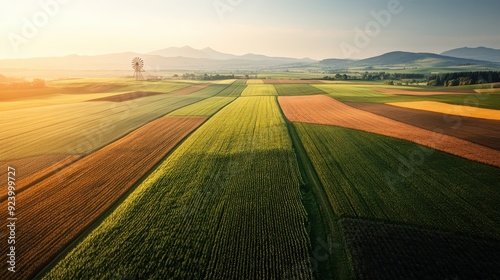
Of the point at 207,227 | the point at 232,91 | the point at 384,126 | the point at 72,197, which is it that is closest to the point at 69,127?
the point at 72,197

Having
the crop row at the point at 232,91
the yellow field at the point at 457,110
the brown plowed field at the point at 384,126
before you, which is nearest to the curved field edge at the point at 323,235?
the brown plowed field at the point at 384,126

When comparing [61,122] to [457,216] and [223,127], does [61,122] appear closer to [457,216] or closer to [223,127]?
[223,127]

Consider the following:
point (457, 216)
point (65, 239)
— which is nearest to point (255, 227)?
point (65, 239)

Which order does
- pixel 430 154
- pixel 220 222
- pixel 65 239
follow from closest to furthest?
pixel 65 239 → pixel 220 222 → pixel 430 154

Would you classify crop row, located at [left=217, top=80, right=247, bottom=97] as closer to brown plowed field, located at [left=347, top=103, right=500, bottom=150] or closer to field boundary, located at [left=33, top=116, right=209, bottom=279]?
brown plowed field, located at [left=347, top=103, right=500, bottom=150]

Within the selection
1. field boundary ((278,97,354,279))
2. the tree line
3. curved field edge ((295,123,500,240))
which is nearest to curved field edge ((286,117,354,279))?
field boundary ((278,97,354,279))

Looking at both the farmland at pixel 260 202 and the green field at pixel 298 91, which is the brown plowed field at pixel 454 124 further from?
the green field at pixel 298 91
